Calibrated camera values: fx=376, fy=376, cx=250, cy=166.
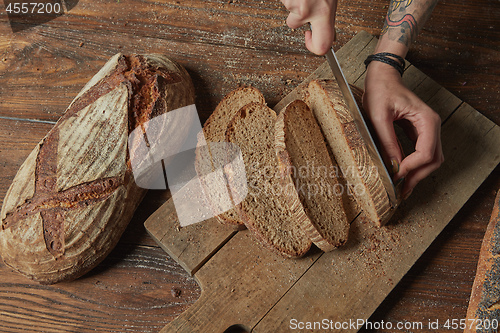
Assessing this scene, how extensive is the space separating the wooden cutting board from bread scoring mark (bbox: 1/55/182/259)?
0.41m

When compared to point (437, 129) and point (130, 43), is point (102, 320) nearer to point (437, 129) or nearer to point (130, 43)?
point (130, 43)

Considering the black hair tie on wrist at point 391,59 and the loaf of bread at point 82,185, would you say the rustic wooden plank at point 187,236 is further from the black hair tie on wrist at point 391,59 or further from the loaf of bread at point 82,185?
the black hair tie on wrist at point 391,59

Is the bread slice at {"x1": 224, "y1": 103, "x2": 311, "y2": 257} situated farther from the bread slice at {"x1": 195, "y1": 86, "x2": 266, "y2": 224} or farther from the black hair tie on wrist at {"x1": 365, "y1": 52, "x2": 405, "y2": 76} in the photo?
the black hair tie on wrist at {"x1": 365, "y1": 52, "x2": 405, "y2": 76}

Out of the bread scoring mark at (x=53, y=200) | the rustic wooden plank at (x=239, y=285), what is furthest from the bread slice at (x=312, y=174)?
the bread scoring mark at (x=53, y=200)

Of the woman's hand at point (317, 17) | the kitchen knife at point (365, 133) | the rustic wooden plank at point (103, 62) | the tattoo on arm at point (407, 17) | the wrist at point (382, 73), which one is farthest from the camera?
the rustic wooden plank at point (103, 62)

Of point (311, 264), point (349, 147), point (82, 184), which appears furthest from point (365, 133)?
point (82, 184)

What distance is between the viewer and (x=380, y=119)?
6.73ft

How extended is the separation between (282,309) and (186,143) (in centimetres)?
118

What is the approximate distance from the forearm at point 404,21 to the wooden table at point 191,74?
0.48m

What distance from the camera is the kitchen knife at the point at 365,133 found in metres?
1.95

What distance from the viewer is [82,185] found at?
2074 millimetres

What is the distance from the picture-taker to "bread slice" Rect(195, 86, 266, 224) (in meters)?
2.22

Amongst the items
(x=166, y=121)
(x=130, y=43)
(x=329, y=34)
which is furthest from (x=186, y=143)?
(x=329, y=34)

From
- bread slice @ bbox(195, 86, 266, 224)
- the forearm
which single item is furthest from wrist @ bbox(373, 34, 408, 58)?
bread slice @ bbox(195, 86, 266, 224)
